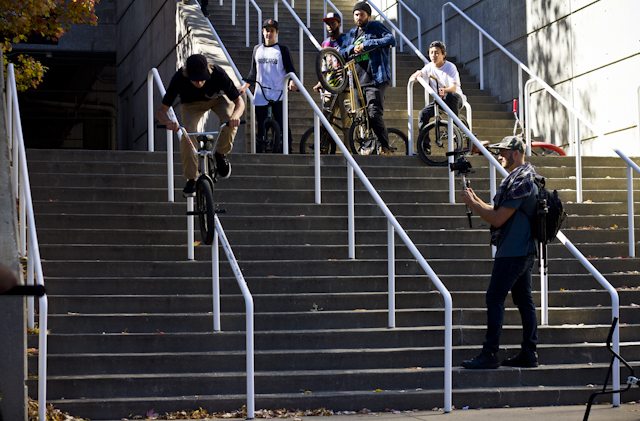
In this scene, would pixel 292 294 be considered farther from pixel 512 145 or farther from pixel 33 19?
pixel 33 19

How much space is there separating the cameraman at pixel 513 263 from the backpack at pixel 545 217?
0.16ft

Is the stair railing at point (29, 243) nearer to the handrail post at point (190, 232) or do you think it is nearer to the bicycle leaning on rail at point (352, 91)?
the handrail post at point (190, 232)

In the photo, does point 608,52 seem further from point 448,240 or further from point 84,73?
point 84,73

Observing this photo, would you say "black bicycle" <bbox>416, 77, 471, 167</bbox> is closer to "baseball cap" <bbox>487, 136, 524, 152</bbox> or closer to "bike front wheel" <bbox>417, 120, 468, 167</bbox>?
"bike front wheel" <bbox>417, 120, 468, 167</bbox>

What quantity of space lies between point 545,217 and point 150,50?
1446 centimetres

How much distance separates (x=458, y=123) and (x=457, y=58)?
7041 millimetres

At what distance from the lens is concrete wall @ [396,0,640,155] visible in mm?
14695

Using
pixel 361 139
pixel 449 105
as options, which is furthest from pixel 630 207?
pixel 361 139

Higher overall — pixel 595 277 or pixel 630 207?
pixel 630 207

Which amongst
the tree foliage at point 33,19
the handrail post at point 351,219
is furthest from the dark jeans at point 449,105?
the tree foliage at point 33,19

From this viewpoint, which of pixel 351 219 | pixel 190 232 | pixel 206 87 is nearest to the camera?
pixel 206 87

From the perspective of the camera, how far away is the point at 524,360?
952 centimetres

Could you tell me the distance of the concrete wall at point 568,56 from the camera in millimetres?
14695

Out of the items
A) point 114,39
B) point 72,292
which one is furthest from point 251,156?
point 114,39
